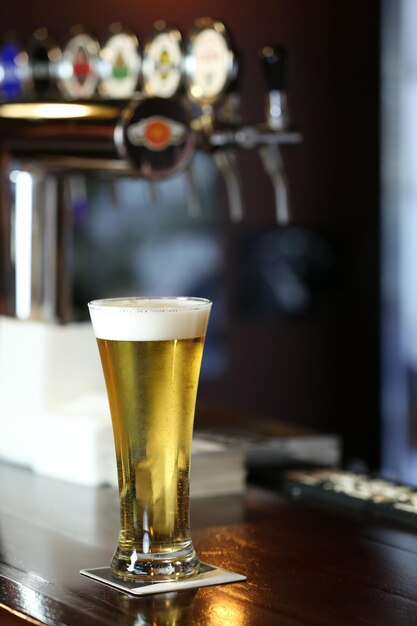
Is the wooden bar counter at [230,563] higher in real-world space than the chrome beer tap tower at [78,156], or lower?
lower

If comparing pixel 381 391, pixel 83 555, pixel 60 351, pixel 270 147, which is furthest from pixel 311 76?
pixel 83 555

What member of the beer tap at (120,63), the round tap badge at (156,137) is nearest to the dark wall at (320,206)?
the beer tap at (120,63)

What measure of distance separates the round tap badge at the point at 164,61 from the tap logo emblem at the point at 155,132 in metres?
0.23

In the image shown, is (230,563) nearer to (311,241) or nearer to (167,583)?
(167,583)

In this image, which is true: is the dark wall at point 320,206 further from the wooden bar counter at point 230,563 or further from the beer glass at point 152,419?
the beer glass at point 152,419

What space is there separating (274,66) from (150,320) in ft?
3.96

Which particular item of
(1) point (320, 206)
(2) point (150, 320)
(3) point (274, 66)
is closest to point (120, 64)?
(3) point (274, 66)

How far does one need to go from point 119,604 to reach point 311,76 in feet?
13.7

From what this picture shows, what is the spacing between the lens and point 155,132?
2.00 m

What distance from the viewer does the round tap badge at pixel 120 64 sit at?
2.42m

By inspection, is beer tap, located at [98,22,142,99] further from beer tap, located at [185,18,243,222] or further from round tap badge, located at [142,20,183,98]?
beer tap, located at [185,18,243,222]

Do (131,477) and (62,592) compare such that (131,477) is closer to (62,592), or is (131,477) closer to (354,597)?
(62,592)

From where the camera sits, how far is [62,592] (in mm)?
1100

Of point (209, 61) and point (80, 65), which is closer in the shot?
point (209, 61)
